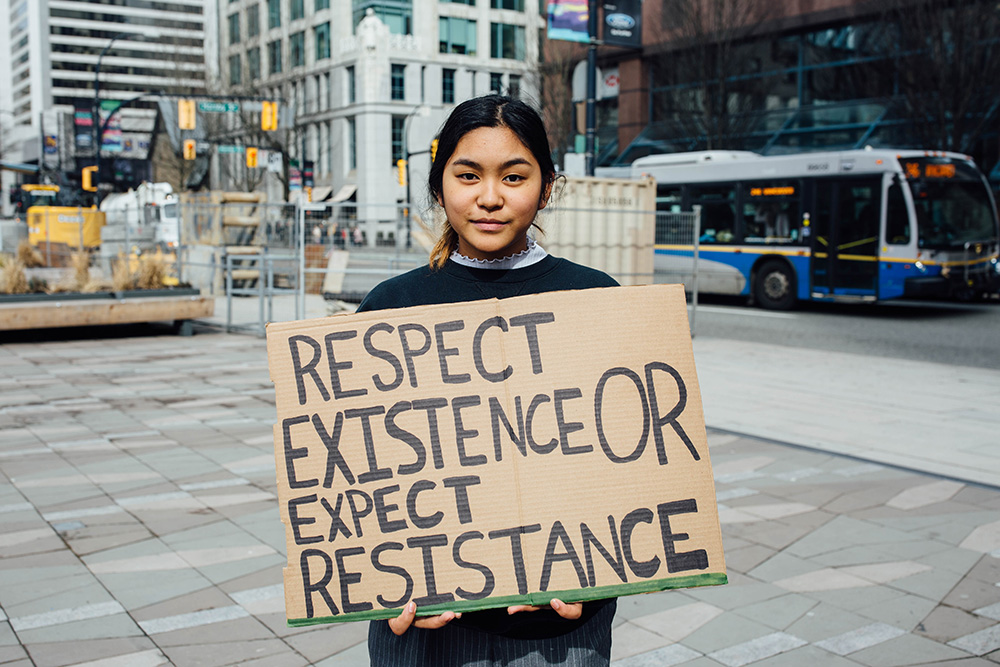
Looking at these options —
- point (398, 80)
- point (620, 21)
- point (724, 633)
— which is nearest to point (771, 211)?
point (620, 21)

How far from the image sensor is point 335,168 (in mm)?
63281

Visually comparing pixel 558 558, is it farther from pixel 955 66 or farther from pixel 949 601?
pixel 955 66

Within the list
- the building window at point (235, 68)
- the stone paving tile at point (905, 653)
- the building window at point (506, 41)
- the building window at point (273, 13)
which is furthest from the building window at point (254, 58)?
the stone paving tile at point (905, 653)

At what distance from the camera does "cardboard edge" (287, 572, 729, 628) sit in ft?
6.23

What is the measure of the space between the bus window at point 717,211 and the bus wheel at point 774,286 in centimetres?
107

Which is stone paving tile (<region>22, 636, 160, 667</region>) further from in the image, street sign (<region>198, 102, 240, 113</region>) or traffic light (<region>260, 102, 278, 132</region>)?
traffic light (<region>260, 102, 278, 132</region>)

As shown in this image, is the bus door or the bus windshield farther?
the bus door

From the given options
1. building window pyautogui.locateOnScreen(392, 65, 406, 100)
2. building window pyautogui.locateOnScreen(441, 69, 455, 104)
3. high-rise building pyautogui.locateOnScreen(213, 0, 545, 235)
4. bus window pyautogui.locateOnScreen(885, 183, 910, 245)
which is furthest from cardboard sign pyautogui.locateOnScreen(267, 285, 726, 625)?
building window pyautogui.locateOnScreen(441, 69, 455, 104)

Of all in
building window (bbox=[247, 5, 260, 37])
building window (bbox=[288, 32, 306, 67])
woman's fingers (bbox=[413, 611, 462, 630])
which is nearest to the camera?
woman's fingers (bbox=[413, 611, 462, 630])

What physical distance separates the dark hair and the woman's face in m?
0.02

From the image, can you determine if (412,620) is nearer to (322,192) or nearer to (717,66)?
(717,66)

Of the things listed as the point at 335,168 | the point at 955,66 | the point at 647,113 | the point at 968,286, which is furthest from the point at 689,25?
the point at 335,168

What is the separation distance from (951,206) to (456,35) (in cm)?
4863

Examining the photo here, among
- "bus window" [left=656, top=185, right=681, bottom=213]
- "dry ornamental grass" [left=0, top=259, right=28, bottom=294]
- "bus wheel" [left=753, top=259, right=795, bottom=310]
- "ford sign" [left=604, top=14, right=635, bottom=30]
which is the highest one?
"ford sign" [left=604, top=14, right=635, bottom=30]
